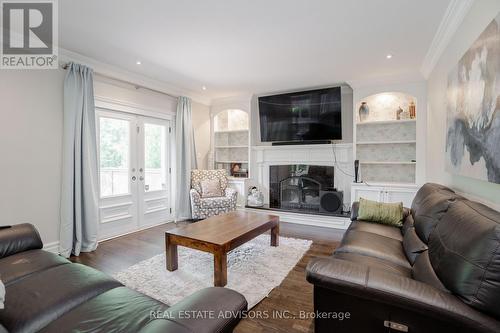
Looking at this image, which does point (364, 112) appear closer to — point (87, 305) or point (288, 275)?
point (288, 275)

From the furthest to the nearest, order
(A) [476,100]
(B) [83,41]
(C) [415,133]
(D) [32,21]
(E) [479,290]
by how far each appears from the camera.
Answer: (C) [415,133] < (B) [83,41] < (D) [32,21] < (A) [476,100] < (E) [479,290]

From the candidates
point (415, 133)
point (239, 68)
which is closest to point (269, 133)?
point (239, 68)

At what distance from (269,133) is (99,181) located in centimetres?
320

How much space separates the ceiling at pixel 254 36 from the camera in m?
2.32

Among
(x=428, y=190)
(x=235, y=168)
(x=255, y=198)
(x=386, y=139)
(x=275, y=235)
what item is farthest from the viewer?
(x=235, y=168)

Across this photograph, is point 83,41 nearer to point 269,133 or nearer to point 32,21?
point 32,21

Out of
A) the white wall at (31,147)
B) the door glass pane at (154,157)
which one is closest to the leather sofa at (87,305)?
the white wall at (31,147)

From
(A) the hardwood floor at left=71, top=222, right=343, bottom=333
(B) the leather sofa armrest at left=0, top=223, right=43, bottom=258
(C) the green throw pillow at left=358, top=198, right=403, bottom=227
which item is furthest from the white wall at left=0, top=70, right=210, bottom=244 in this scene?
(C) the green throw pillow at left=358, top=198, right=403, bottom=227

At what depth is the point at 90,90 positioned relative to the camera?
3.44 metres

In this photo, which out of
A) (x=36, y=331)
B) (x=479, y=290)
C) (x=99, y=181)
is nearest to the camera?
(x=479, y=290)

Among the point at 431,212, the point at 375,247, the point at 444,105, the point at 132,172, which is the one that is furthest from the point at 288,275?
the point at 132,172

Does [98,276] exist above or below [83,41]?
below

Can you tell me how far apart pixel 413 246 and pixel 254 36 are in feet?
8.51

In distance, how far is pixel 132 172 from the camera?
13.9ft
